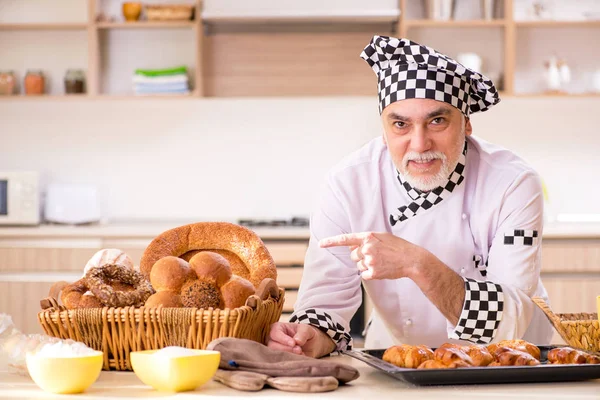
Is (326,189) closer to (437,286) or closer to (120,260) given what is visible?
(437,286)

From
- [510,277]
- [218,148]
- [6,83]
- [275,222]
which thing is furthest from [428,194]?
[6,83]

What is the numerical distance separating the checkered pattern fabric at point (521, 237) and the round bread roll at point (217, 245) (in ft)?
1.95

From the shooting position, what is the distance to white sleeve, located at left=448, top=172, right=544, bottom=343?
5.33 ft

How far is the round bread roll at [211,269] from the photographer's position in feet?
4.51

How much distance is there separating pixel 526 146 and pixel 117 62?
2.33 m

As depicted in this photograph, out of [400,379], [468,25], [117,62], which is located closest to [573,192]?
[468,25]

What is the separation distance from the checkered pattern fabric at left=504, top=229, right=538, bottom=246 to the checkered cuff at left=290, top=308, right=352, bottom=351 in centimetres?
44

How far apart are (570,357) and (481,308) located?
330 millimetres

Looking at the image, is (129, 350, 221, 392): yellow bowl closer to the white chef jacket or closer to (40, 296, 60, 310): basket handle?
(40, 296, 60, 310): basket handle

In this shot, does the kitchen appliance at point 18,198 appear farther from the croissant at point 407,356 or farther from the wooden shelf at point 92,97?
the croissant at point 407,356

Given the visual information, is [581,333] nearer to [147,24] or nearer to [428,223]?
[428,223]

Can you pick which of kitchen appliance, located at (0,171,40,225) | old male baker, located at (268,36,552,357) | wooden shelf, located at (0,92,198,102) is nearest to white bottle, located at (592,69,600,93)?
wooden shelf, located at (0,92,198,102)

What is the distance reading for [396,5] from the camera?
409 cm

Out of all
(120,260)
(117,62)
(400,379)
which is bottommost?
(400,379)
